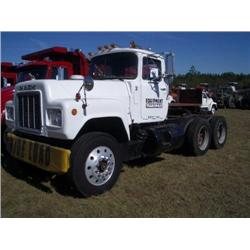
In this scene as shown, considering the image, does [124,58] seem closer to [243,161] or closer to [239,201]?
[239,201]

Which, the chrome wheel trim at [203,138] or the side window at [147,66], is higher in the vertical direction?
the side window at [147,66]

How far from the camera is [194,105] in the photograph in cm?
884

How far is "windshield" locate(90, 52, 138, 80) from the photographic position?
18.7ft

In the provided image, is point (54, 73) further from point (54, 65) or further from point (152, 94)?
point (152, 94)

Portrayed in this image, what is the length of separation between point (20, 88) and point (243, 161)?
5.15 metres

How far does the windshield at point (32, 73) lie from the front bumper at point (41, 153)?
2913 millimetres

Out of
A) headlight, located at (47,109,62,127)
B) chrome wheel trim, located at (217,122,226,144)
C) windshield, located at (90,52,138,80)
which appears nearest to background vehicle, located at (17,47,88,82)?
windshield, located at (90,52,138,80)

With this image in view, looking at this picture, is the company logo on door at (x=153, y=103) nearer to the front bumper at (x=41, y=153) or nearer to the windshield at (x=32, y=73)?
the front bumper at (x=41, y=153)

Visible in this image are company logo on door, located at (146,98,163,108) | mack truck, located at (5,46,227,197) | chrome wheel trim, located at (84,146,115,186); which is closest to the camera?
mack truck, located at (5,46,227,197)

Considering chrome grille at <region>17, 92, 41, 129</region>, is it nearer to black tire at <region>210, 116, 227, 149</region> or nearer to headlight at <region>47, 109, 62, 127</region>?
headlight at <region>47, 109, 62, 127</region>

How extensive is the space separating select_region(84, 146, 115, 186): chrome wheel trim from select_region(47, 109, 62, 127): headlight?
0.67 meters

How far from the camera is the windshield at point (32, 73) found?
7.89 meters

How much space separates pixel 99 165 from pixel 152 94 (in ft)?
7.25

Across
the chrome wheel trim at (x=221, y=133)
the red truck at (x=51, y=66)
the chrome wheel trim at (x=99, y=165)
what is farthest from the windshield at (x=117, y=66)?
the chrome wheel trim at (x=221, y=133)
